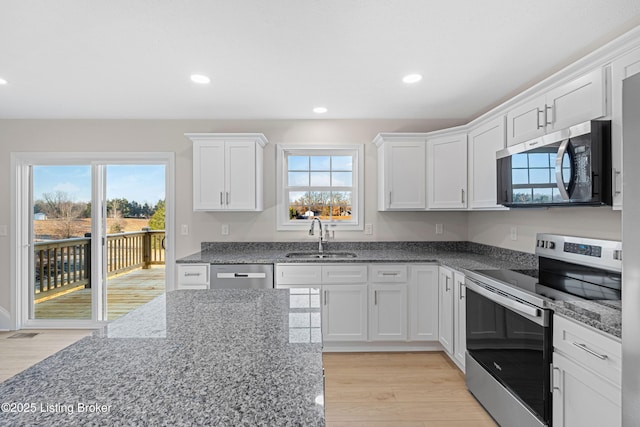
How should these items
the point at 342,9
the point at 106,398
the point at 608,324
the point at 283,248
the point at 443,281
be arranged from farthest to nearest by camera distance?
the point at 283,248
the point at 443,281
the point at 342,9
the point at 608,324
the point at 106,398

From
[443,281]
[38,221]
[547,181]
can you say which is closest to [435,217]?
[443,281]

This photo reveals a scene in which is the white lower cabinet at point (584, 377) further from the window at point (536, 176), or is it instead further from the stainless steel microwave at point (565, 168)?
the window at point (536, 176)

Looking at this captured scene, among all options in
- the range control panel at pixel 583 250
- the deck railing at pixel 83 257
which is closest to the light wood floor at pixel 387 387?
the deck railing at pixel 83 257

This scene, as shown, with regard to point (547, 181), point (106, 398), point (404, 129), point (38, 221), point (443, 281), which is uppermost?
point (404, 129)

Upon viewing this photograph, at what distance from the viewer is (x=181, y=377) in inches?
31.1

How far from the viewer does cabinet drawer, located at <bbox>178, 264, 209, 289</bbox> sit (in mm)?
3010

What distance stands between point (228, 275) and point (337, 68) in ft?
6.59

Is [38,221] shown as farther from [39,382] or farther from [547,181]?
[547,181]

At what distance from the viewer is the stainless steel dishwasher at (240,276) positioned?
300cm

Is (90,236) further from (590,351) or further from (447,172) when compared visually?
(590,351)

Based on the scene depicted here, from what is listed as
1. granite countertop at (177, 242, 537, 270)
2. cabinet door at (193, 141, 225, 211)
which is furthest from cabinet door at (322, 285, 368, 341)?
cabinet door at (193, 141, 225, 211)

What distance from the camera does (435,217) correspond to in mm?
3719

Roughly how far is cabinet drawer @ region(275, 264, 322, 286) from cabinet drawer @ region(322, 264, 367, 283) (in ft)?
0.22

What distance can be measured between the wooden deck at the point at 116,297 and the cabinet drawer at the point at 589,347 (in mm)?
3707
